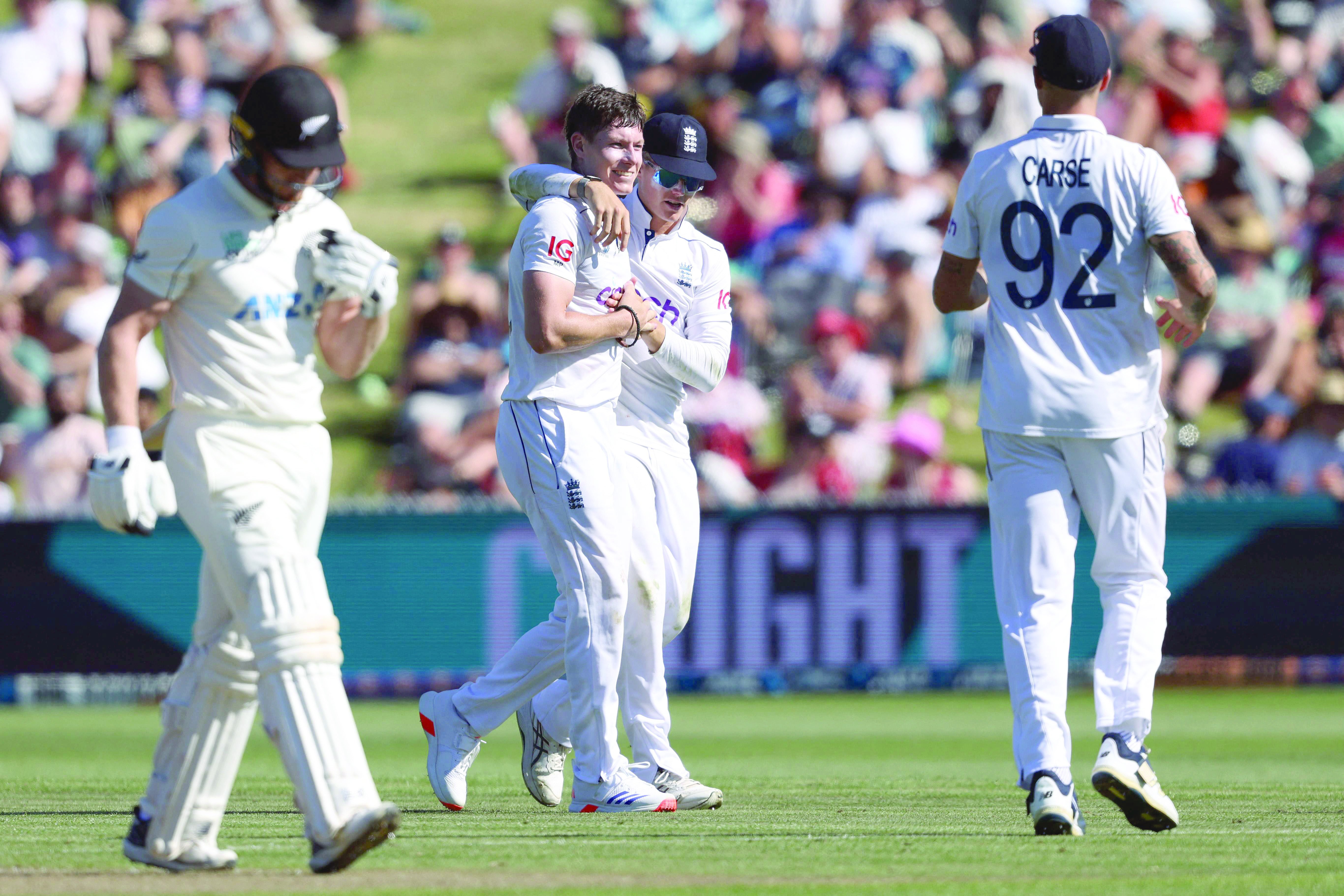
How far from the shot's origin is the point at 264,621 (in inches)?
194

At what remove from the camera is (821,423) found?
14.2m

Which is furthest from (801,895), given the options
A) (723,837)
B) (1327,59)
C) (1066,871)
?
(1327,59)

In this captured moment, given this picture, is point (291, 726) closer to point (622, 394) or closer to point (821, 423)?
point (622, 394)

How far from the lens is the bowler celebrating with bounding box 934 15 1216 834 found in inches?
238

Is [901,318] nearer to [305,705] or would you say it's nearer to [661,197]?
[661,197]

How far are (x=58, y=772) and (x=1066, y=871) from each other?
218 inches

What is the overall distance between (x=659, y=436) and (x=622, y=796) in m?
1.38

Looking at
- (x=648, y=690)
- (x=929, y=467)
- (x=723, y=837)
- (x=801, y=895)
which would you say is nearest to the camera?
(x=801, y=895)

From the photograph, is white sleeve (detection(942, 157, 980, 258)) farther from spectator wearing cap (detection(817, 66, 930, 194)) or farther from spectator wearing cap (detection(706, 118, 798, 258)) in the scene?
spectator wearing cap (detection(817, 66, 930, 194))

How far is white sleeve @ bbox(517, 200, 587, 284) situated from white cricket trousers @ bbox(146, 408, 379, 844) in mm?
1468

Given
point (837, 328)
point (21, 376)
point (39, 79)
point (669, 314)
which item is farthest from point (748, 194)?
point (669, 314)

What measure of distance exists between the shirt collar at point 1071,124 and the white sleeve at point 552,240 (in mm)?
1594

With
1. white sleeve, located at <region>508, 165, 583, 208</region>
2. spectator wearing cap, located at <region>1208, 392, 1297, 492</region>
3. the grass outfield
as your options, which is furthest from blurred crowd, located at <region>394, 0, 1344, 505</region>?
white sleeve, located at <region>508, 165, 583, 208</region>

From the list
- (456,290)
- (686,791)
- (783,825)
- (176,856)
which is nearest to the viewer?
(176,856)
